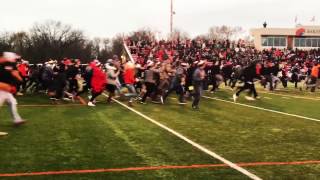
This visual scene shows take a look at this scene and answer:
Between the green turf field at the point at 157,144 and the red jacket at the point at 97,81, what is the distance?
2.58 metres

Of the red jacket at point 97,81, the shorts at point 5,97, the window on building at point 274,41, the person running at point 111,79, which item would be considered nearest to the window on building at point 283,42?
the window on building at point 274,41

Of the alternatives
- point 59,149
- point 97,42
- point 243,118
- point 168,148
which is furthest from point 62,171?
point 97,42

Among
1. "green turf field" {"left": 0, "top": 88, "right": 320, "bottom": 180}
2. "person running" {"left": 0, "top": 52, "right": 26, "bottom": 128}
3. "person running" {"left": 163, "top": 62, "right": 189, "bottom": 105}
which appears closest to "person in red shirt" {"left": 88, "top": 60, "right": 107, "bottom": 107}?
"green turf field" {"left": 0, "top": 88, "right": 320, "bottom": 180}

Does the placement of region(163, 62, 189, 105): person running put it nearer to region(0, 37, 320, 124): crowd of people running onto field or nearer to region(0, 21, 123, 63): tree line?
region(0, 37, 320, 124): crowd of people running onto field

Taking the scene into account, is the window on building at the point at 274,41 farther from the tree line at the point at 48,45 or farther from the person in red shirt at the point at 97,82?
the person in red shirt at the point at 97,82

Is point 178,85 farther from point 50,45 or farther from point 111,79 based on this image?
point 50,45

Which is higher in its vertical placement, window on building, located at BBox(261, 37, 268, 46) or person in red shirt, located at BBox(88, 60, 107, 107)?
window on building, located at BBox(261, 37, 268, 46)

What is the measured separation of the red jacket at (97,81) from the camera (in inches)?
832

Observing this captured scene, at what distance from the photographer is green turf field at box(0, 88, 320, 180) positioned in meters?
8.74

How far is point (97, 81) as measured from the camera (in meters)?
21.2

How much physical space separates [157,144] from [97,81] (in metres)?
10.3

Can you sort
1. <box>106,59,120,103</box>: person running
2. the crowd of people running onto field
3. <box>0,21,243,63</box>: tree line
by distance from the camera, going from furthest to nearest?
<box>0,21,243,63</box>: tree line, <box>106,59,120,103</box>: person running, the crowd of people running onto field

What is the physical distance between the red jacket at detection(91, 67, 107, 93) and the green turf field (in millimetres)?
2580

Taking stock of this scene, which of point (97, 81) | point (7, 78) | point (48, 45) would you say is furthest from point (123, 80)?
point (48, 45)
